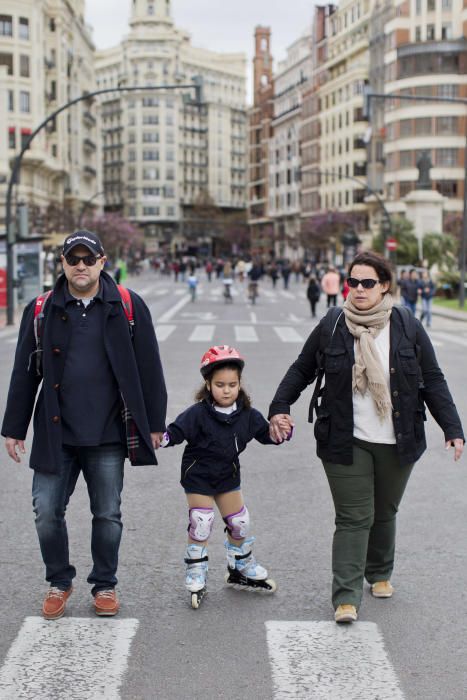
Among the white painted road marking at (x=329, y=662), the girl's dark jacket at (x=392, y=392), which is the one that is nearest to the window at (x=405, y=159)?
the girl's dark jacket at (x=392, y=392)

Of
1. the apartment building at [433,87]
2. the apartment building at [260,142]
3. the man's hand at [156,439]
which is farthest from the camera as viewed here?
the apartment building at [260,142]

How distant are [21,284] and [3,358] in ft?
54.6

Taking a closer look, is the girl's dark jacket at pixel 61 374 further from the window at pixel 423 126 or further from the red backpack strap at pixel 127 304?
the window at pixel 423 126

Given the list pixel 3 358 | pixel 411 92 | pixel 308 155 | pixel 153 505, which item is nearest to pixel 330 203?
pixel 308 155

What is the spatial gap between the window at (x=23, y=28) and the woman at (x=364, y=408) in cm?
7801

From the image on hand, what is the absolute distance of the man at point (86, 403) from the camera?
5148 mm

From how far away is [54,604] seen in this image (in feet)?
17.2

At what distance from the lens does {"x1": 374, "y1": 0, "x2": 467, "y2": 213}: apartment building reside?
266 feet

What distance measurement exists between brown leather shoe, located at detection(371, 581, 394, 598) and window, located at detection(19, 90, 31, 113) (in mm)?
76113

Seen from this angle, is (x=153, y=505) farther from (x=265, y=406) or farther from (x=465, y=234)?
(x=465, y=234)

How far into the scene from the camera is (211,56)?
170 metres

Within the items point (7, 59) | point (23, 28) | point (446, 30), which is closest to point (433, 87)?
point (446, 30)

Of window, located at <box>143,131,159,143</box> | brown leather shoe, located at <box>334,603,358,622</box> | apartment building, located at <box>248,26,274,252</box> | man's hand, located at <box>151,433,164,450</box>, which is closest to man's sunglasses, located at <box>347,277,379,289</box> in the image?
man's hand, located at <box>151,433,164,450</box>

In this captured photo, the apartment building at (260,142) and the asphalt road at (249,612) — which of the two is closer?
the asphalt road at (249,612)
